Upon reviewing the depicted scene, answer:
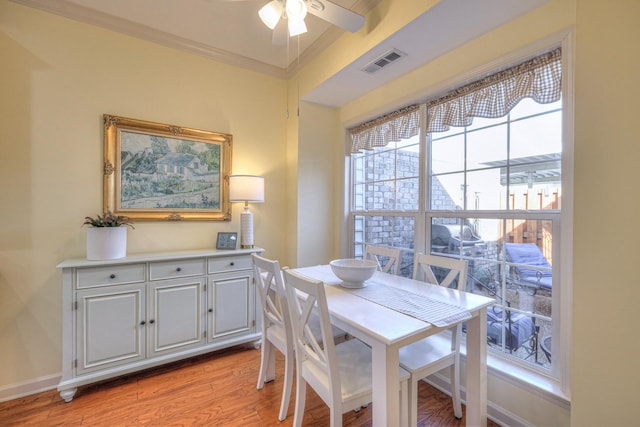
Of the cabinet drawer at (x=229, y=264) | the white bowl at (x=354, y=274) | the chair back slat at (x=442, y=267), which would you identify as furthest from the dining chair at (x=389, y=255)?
the cabinet drawer at (x=229, y=264)

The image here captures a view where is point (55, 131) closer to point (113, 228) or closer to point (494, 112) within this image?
point (113, 228)

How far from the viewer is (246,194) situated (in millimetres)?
2527

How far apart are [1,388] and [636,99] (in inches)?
149

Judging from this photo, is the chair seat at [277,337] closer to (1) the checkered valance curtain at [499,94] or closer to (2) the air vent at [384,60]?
(1) the checkered valance curtain at [499,94]

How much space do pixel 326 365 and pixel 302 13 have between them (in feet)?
6.06

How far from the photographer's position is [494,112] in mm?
1743

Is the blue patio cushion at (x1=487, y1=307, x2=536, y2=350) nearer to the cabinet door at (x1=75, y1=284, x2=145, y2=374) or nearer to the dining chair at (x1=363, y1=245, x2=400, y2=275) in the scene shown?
the dining chair at (x1=363, y1=245, x2=400, y2=275)

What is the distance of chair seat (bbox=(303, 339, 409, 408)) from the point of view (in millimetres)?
1254

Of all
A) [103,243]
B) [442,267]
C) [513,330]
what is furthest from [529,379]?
[103,243]

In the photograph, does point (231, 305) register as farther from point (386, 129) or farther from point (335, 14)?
point (335, 14)

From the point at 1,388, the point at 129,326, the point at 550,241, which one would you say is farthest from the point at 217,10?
the point at 1,388

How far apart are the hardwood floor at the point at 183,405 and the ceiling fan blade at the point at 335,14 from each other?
240cm

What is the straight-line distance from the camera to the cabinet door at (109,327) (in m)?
1.86

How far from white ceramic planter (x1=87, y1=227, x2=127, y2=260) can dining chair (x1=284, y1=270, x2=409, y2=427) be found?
1.48 metres
